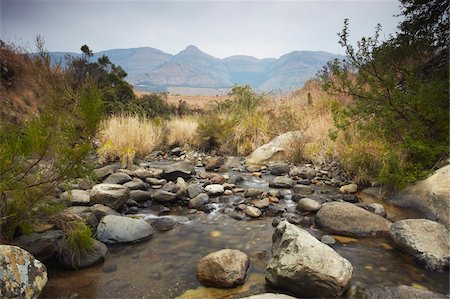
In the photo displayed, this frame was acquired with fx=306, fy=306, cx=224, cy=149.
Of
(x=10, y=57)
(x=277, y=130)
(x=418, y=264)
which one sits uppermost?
(x=10, y=57)

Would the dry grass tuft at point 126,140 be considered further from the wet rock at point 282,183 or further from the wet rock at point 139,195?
the wet rock at point 282,183

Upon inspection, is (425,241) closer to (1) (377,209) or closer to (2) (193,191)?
(1) (377,209)

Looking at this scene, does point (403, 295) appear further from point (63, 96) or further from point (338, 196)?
point (63, 96)

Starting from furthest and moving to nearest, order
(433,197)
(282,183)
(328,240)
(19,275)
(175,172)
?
A: 1. (175,172)
2. (282,183)
3. (433,197)
4. (328,240)
5. (19,275)

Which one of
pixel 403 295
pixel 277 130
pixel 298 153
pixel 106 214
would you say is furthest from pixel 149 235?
pixel 277 130

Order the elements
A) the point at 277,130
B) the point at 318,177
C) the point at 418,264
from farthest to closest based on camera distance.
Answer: the point at 277,130
the point at 318,177
the point at 418,264

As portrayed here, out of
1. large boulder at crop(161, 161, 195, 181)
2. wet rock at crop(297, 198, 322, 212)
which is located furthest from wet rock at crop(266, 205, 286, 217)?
large boulder at crop(161, 161, 195, 181)

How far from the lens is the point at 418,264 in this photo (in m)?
3.46

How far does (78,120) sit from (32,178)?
2.48 feet

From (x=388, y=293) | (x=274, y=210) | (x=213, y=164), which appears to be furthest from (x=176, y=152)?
(x=388, y=293)

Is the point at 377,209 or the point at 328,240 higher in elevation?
the point at 377,209

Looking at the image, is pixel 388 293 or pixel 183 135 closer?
pixel 388 293

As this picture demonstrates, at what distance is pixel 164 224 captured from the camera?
4629mm

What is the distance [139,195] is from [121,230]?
1681mm
